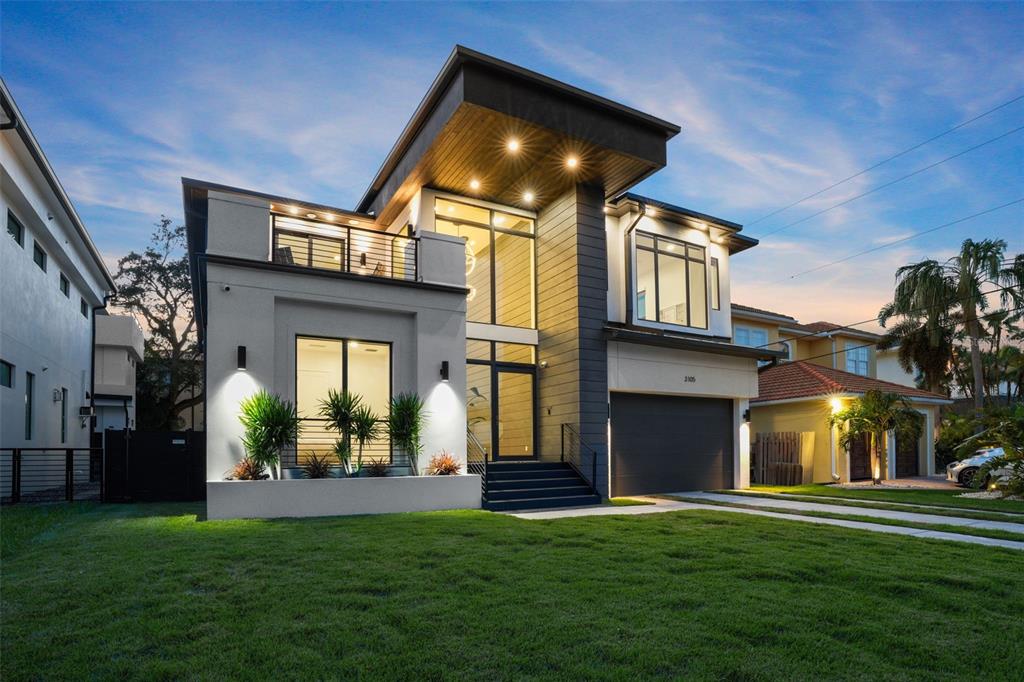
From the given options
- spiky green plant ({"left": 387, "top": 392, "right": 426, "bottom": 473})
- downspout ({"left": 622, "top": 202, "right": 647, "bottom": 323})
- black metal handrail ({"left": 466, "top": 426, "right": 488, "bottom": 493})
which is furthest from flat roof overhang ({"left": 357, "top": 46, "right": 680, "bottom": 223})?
black metal handrail ({"left": 466, "top": 426, "right": 488, "bottom": 493})

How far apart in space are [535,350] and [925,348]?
17.9m

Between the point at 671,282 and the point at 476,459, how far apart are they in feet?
22.9

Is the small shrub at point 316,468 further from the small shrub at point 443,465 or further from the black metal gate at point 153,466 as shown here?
the black metal gate at point 153,466

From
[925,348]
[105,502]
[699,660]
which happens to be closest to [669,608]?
[699,660]

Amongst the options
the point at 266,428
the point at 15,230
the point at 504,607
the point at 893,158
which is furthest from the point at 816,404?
the point at 15,230

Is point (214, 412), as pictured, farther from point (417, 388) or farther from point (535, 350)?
point (535, 350)

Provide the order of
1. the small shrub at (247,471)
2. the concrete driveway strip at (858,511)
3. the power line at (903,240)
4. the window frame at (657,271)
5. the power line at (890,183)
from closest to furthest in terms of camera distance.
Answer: the concrete driveway strip at (858,511) → the small shrub at (247,471) → the window frame at (657,271) → the power line at (890,183) → the power line at (903,240)

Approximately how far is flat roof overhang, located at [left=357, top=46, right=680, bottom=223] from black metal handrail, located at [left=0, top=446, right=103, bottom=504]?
8.77 m

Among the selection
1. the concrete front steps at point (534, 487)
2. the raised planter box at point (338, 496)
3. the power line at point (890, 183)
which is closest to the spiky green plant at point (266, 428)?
the raised planter box at point (338, 496)

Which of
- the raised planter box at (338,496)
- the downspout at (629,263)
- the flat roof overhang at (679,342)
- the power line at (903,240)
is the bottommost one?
the raised planter box at (338,496)

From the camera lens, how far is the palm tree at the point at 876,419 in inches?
695

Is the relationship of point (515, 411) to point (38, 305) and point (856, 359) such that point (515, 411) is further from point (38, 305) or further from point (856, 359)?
point (856, 359)

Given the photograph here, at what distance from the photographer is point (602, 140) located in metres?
12.6

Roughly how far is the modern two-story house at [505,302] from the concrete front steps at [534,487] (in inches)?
1.7
